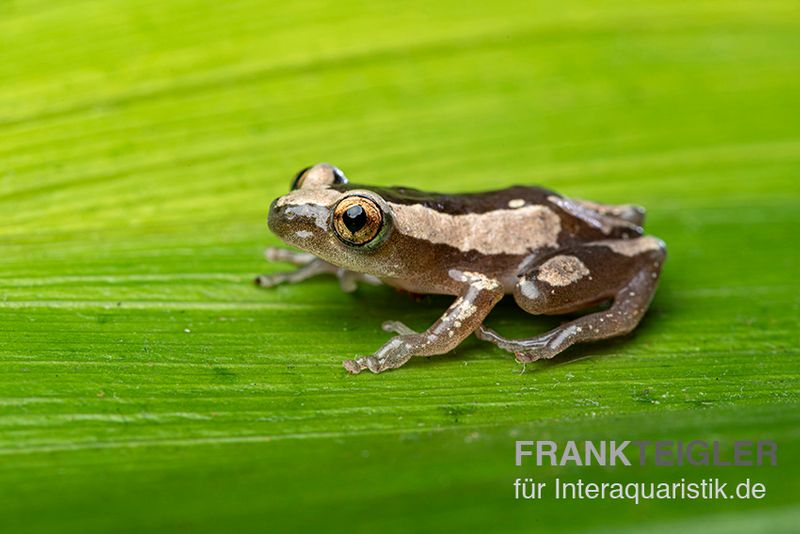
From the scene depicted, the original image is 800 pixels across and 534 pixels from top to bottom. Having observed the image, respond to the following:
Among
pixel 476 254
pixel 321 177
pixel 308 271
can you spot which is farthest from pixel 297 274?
pixel 476 254

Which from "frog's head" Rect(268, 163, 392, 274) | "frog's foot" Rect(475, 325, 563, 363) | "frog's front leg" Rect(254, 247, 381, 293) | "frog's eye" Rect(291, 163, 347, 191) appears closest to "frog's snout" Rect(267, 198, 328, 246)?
"frog's head" Rect(268, 163, 392, 274)

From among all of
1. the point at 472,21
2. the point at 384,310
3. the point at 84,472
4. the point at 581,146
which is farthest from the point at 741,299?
the point at 84,472

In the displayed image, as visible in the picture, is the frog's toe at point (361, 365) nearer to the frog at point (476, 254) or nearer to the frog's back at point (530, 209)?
the frog at point (476, 254)

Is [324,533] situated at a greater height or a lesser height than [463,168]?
lesser

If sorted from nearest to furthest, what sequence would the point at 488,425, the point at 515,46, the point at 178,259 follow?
the point at 488,425 → the point at 178,259 → the point at 515,46

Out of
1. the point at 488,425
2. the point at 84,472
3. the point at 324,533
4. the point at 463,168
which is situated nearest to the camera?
the point at 324,533

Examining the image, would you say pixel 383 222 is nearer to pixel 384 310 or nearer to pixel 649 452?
pixel 384 310

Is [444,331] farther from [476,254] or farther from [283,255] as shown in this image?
[283,255]
